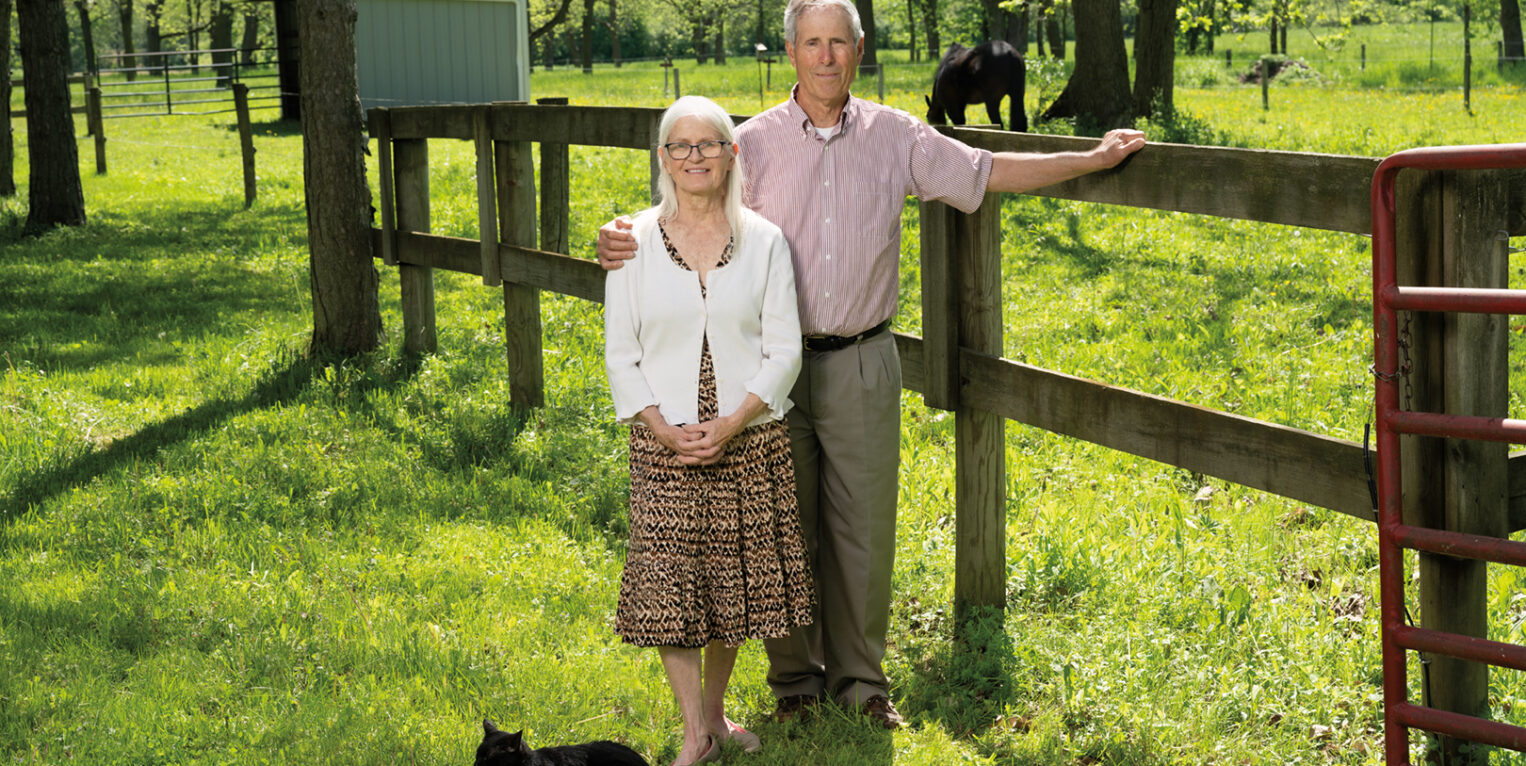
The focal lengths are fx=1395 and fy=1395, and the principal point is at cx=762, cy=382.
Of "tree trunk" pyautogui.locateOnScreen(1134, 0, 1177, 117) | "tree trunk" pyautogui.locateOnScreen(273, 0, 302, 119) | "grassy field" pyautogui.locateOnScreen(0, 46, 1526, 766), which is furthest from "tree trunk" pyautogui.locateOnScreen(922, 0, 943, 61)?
"grassy field" pyautogui.locateOnScreen(0, 46, 1526, 766)

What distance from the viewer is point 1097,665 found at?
168 inches

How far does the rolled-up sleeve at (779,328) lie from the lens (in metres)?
3.70

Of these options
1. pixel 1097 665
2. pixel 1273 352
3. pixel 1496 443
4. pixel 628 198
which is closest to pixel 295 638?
pixel 1097 665

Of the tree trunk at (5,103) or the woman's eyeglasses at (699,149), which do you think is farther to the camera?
the tree trunk at (5,103)

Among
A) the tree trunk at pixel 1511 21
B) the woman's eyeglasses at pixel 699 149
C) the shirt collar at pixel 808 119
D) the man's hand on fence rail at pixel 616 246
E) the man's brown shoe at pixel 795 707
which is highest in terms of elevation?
the tree trunk at pixel 1511 21

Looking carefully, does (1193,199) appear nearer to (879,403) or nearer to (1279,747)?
(879,403)

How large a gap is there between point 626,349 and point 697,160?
544mm

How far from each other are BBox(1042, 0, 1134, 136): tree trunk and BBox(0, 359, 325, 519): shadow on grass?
14.2 m

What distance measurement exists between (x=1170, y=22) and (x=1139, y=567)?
54.8 ft

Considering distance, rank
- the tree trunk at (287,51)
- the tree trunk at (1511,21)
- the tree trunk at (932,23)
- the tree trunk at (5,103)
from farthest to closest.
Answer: the tree trunk at (932,23)
the tree trunk at (1511,21)
the tree trunk at (287,51)
the tree trunk at (5,103)

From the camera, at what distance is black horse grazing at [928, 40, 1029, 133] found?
18719 mm

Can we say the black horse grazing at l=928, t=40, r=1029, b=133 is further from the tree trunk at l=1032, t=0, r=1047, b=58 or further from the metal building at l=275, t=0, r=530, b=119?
the metal building at l=275, t=0, r=530, b=119

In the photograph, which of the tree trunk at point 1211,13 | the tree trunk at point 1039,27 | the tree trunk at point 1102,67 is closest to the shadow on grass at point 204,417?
the tree trunk at point 1102,67

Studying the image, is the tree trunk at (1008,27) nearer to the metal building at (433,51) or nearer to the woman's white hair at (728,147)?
the metal building at (433,51)
